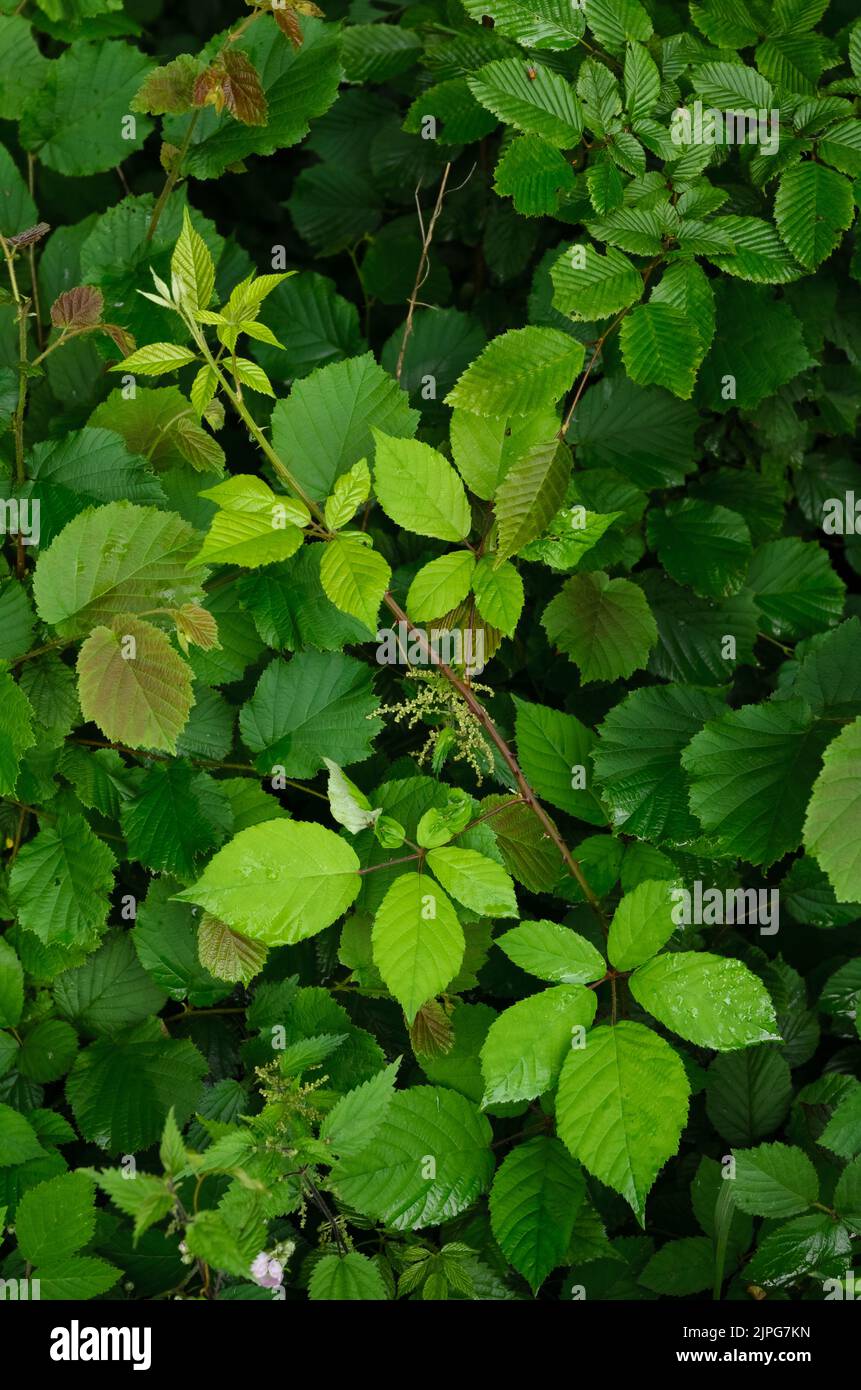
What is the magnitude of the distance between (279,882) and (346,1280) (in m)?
0.63

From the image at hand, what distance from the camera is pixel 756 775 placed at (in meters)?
1.74

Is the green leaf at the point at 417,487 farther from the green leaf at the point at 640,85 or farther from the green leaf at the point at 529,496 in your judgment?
the green leaf at the point at 640,85

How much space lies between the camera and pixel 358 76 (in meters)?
2.20

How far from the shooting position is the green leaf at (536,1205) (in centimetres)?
169

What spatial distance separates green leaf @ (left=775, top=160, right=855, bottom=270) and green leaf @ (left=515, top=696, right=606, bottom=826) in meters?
0.88

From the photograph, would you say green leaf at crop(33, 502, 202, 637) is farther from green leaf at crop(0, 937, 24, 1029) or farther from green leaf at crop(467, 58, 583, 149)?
green leaf at crop(467, 58, 583, 149)

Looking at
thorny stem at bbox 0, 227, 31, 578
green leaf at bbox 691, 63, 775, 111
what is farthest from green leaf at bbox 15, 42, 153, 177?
green leaf at bbox 691, 63, 775, 111

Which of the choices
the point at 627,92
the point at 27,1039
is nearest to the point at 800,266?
the point at 627,92

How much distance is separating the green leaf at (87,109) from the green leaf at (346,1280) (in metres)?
2.03

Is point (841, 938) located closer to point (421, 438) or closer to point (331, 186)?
point (421, 438)

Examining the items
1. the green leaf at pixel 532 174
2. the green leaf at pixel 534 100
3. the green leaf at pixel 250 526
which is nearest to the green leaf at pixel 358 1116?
the green leaf at pixel 250 526

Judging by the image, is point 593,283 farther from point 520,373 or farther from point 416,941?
point 416,941

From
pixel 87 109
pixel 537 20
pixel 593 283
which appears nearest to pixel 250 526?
pixel 593 283

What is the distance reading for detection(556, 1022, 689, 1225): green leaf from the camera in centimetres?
155
